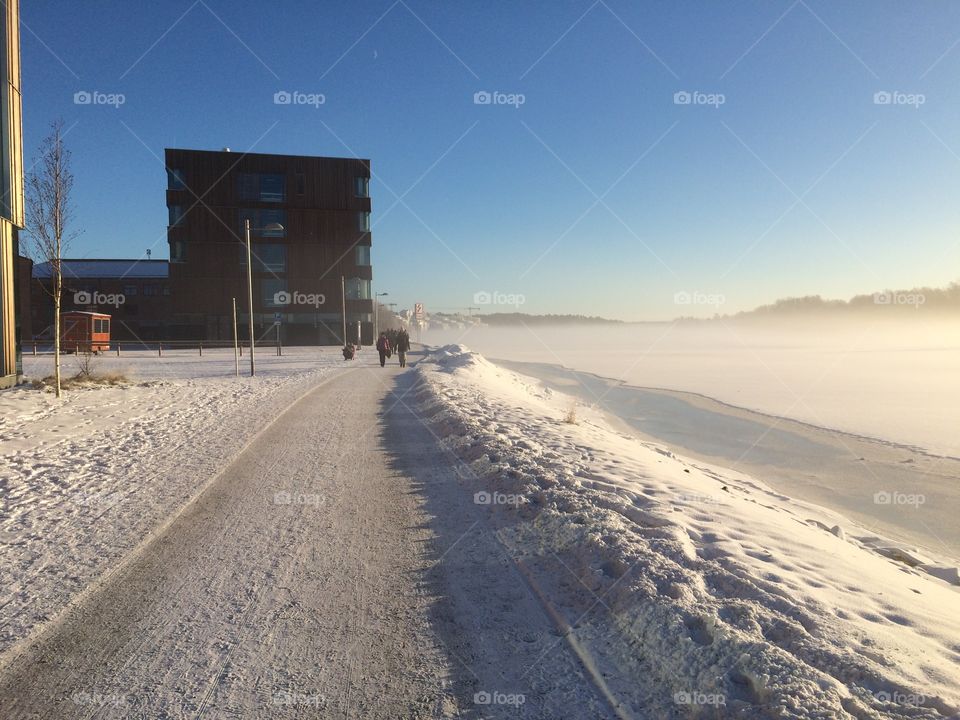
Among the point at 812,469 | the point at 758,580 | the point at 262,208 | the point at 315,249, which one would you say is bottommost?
the point at 812,469

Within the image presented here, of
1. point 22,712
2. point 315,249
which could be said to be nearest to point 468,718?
point 22,712

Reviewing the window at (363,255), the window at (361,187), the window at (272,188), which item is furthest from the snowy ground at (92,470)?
the window at (361,187)

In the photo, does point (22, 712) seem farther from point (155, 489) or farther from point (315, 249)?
point (315, 249)

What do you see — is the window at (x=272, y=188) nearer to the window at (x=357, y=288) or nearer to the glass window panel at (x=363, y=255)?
the glass window panel at (x=363, y=255)

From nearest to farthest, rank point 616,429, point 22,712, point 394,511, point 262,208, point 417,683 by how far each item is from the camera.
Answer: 1. point 22,712
2. point 417,683
3. point 394,511
4. point 616,429
5. point 262,208

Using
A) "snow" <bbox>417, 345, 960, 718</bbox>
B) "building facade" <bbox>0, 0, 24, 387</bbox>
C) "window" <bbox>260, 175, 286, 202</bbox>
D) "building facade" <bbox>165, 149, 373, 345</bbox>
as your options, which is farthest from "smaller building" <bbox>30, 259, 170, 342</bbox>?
"snow" <bbox>417, 345, 960, 718</bbox>

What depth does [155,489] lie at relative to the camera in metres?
7.21

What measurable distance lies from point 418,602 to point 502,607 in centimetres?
61

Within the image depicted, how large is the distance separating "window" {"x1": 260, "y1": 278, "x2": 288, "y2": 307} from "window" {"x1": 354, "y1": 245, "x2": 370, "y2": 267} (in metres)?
7.45

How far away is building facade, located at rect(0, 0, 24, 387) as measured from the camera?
1559cm

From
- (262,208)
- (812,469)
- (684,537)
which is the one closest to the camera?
(684,537)

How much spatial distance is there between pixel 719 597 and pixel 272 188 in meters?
59.9

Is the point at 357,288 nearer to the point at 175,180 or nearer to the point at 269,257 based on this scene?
the point at 269,257

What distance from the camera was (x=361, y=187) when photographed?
190 feet
